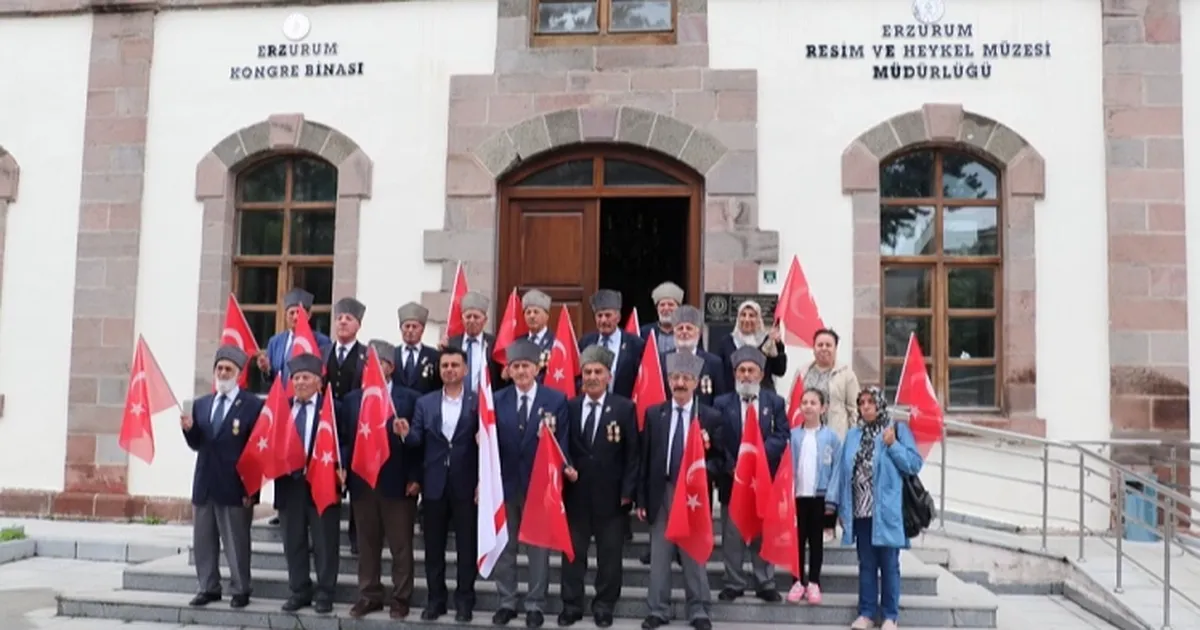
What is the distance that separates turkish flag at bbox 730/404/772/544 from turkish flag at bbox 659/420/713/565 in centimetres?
22

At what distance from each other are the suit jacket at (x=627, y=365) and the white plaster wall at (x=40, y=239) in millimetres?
6404

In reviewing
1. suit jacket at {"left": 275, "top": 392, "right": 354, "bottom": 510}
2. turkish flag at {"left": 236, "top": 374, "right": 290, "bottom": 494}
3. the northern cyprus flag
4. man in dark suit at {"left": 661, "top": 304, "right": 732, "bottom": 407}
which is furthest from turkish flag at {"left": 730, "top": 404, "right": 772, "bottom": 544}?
turkish flag at {"left": 236, "top": 374, "right": 290, "bottom": 494}

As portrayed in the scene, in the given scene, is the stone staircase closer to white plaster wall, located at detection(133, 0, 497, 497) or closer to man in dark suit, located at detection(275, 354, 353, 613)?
man in dark suit, located at detection(275, 354, 353, 613)

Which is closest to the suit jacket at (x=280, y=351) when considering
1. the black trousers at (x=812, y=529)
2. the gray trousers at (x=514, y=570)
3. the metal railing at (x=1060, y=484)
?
the gray trousers at (x=514, y=570)

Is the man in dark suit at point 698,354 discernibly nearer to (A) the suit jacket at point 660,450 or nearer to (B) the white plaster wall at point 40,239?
(A) the suit jacket at point 660,450

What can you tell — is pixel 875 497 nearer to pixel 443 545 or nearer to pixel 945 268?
pixel 443 545

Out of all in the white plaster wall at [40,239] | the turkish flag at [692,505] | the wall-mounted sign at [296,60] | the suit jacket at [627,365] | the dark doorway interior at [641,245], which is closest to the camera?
the turkish flag at [692,505]

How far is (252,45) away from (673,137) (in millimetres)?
4494

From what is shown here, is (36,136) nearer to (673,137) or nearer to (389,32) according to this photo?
(389,32)

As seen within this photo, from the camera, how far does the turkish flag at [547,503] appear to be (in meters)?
6.26

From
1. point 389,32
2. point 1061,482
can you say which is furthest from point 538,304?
point 1061,482

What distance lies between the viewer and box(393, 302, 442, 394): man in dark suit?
24.2 ft

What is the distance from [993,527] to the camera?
9.09 m

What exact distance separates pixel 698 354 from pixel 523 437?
4.51 ft
